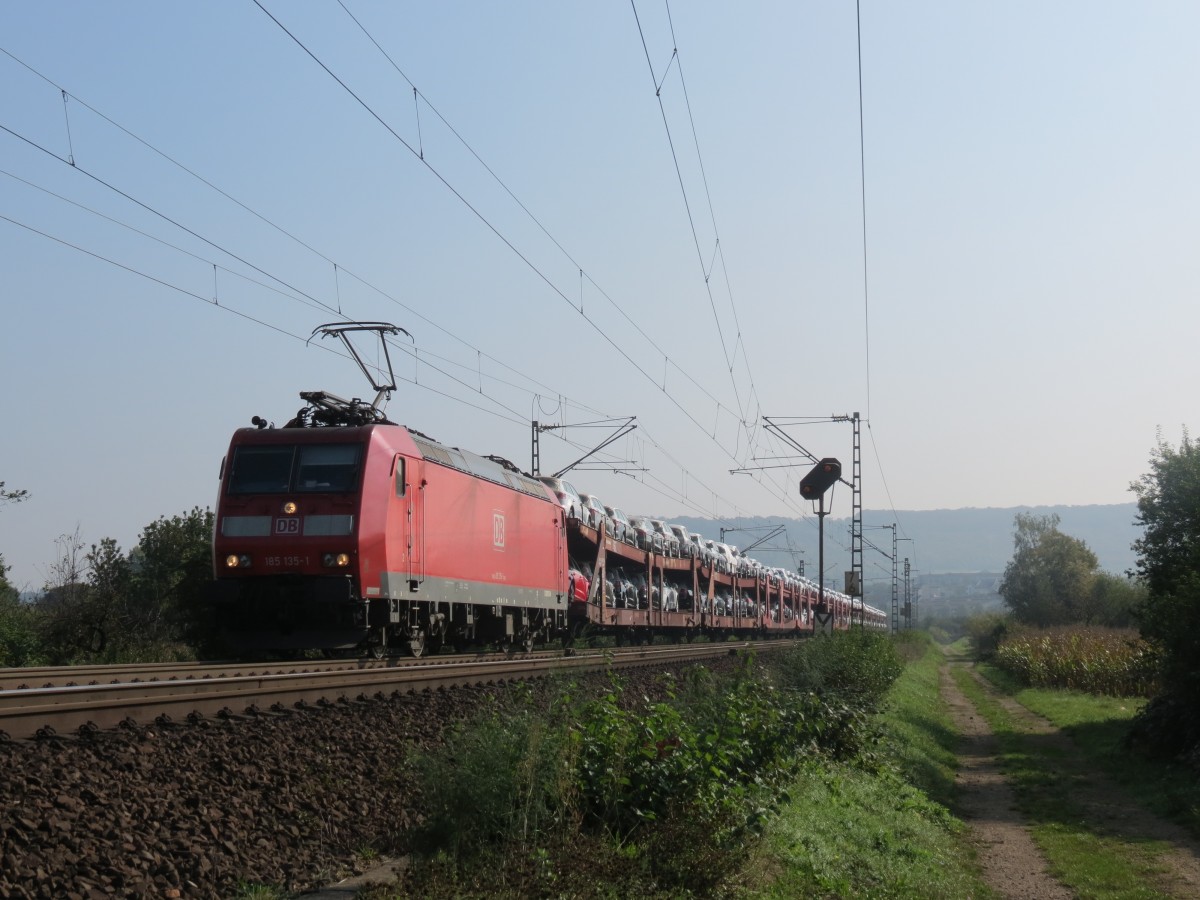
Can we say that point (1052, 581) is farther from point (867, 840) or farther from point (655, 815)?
point (655, 815)

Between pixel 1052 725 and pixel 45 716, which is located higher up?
pixel 45 716

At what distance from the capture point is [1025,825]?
49.2 ft

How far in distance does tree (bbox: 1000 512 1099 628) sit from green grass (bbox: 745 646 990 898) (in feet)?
243

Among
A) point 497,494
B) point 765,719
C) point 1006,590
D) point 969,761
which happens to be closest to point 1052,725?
point 969,761

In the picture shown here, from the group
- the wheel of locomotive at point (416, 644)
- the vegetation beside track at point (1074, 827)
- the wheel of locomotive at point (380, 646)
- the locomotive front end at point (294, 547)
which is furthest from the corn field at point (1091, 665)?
the locomotive front end at point (294, 547)

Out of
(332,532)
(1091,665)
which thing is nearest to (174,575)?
(332,532)

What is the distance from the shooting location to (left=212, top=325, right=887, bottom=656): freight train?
17672mm

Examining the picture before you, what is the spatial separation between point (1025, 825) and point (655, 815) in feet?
29.7

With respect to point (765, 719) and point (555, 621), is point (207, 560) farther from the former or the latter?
point (765, 719)

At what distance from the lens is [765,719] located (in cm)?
1175

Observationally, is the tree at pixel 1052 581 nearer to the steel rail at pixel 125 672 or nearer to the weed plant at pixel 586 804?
the steel rail at pixel 125 672

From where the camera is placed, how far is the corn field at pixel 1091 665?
1273 inches

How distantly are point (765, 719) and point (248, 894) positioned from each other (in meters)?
6.57

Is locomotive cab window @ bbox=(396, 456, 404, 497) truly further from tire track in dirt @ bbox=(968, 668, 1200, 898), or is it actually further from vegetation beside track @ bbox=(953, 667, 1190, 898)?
tire track in dirt @ bbox=(968, 668, 1200, 898)
